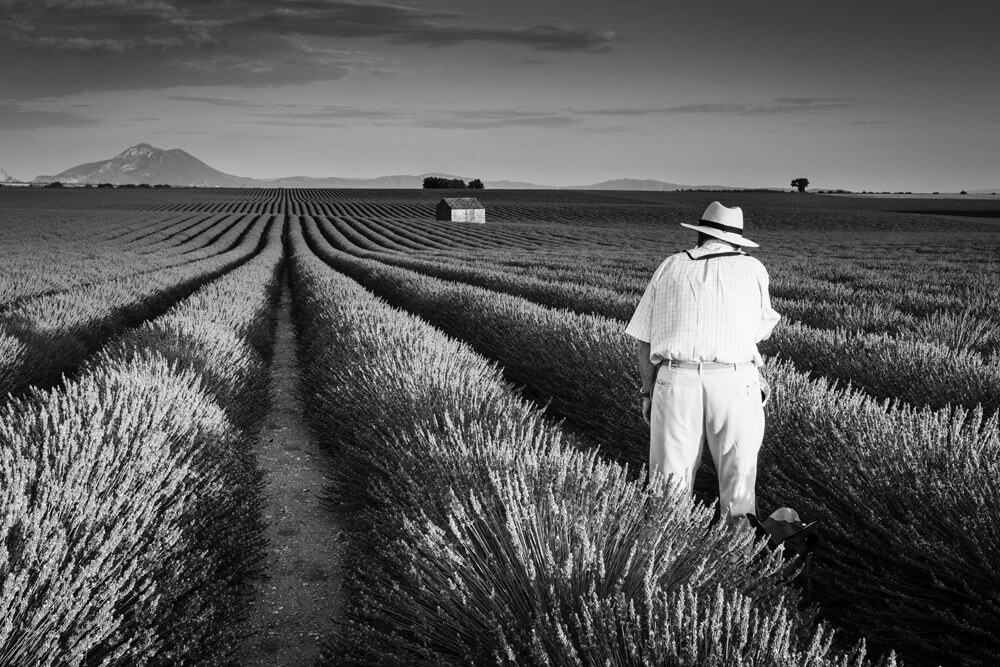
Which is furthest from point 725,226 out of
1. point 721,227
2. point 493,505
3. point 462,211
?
point 462,211

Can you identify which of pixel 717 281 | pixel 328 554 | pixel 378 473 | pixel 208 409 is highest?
pixel 717 281

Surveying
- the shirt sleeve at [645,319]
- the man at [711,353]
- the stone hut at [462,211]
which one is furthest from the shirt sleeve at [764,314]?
the stone hut at [462,211]

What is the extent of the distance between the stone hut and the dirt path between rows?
179 feet

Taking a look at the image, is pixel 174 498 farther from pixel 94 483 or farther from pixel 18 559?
pixel 18 559

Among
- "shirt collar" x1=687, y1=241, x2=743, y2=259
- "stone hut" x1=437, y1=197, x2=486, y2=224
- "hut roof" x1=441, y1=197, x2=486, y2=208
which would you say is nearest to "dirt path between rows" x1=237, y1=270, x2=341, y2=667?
"shirt collar" x1=687, y1=241, x2=743, y2=259

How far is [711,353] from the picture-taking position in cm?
271

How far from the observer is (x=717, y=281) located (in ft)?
8.93

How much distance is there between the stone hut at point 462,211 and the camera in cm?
5916

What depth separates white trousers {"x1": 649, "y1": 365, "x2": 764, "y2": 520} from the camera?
275 centimetres

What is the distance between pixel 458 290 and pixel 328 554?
22.7ft

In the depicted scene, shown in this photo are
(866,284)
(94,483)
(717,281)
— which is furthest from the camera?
(866,284)

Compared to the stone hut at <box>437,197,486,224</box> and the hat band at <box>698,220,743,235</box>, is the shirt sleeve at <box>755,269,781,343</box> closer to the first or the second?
the hat band at <box>698,220,743,235</box>

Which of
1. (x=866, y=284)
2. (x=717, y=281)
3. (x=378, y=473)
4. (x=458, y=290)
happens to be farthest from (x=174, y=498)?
(x=866, y=284)

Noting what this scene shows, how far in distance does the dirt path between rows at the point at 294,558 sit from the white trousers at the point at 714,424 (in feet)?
5.18
